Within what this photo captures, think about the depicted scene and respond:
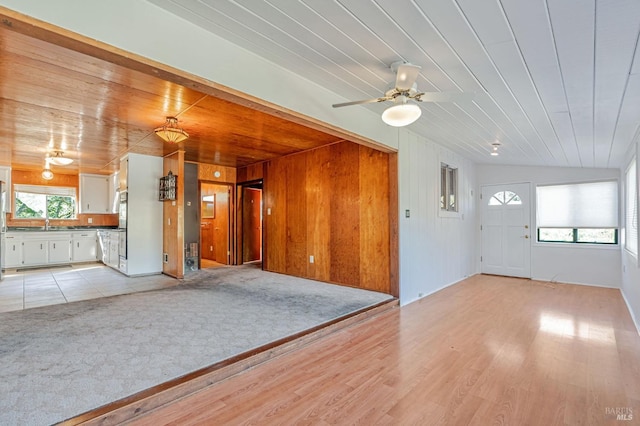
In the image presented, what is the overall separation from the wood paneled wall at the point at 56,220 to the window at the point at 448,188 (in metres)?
8.70

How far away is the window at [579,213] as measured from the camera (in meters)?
5.51

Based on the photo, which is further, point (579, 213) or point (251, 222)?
point (251, 222)

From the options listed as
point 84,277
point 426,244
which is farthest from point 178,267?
point 426,244

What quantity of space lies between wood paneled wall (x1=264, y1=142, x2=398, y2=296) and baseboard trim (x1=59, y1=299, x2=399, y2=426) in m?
1.73

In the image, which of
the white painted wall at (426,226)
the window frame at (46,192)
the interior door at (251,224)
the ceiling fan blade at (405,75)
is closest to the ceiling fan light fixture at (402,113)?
the ceiling fan blade at (405,75)

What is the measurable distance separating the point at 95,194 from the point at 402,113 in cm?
864

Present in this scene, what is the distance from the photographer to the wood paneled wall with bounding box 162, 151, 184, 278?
5.60m

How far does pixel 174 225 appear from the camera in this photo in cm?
575

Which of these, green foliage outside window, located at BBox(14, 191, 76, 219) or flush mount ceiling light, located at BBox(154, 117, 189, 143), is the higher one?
flush mount ceiling light, located at BBox(154, 117, 189, 143)

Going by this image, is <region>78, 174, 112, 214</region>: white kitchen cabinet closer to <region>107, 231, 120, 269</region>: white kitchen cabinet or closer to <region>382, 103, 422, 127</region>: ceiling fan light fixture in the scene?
<region>107, 231, 120, 269</region>: white kitchen cabinet

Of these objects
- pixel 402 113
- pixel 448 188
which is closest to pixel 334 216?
pixel 448 188

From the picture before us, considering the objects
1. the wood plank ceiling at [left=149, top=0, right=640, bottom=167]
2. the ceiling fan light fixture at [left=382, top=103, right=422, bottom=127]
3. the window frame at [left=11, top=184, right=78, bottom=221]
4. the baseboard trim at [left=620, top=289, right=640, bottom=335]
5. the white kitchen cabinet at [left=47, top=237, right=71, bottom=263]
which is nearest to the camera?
the wood plank ceiling at [left=149, top=0, right=640, bottom=167]

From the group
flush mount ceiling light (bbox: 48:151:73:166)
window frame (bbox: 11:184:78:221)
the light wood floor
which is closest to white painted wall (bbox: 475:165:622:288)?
the light wood floor

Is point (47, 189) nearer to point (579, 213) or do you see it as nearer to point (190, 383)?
point (190, 383)
